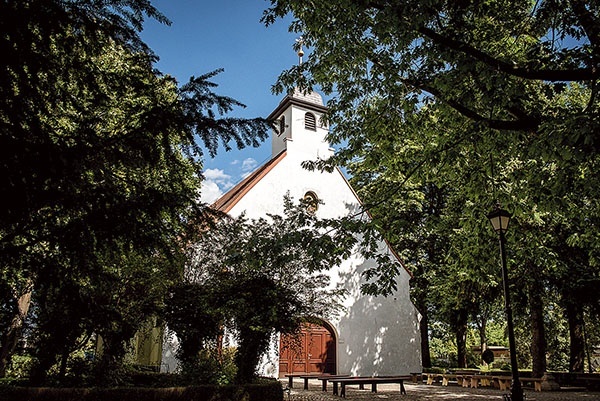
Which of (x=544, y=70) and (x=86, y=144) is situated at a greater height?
(x=544, y=70)

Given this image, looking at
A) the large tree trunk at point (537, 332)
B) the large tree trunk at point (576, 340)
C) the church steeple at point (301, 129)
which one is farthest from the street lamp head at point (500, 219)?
the large tree trunk at point (576, 340)

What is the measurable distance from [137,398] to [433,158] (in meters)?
8.52

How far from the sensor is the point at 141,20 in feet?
12.8

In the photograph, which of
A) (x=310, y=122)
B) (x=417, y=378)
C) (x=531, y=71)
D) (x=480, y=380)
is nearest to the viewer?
(x=531, y=71)

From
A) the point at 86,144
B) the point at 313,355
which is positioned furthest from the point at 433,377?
the point at 86,144

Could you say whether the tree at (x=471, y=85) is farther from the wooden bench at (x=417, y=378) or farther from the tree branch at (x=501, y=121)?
the wooden bench at (x=417, y=378)

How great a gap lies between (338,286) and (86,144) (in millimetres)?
17547

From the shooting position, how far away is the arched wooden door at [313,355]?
1881 centimetres

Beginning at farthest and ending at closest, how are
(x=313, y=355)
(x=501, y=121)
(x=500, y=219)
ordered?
(x=313, y=355)
(x=500, y=219)
(x=501, y=121)

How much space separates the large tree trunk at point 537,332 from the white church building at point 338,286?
5.43m

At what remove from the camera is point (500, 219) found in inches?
361

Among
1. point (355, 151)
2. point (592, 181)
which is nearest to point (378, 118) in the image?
point (355, 151)

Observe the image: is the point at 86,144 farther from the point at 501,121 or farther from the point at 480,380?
the point at 480,380

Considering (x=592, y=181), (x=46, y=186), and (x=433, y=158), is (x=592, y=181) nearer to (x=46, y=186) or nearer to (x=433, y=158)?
(x=433, y=158)
